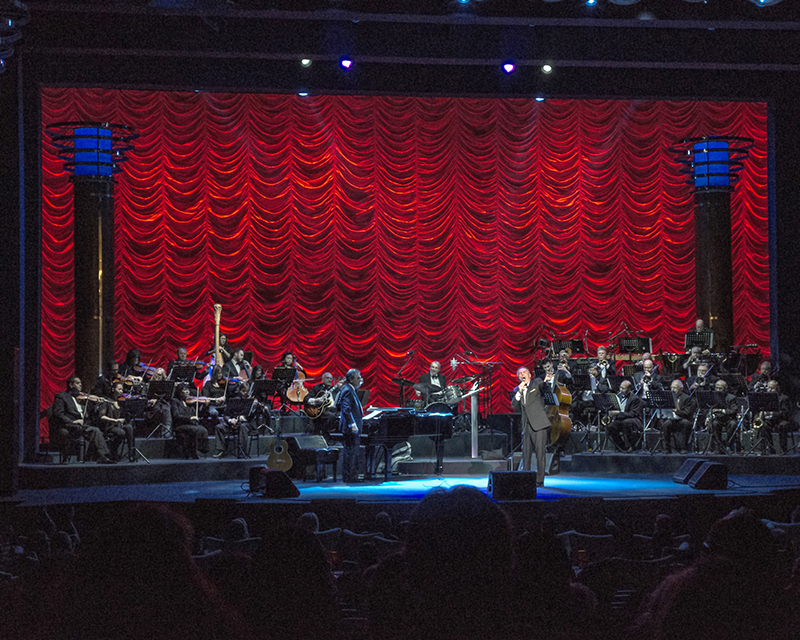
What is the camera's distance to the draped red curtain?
1911 cm

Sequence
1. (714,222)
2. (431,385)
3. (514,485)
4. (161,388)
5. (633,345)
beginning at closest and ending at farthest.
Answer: (514,485) < (161,388) < (431,385) < (633,345) < (714,222)

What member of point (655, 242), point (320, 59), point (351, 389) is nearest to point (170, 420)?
point (351, 389)

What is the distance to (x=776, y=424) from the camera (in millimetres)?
14656

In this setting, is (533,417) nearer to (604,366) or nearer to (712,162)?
(604,366)

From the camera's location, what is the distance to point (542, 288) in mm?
20047

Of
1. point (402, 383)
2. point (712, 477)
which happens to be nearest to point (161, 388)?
point (402, 383)

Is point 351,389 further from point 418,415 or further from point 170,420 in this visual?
point 170,420

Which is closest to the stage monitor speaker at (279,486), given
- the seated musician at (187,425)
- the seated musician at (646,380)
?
the seated musician at (187,425)

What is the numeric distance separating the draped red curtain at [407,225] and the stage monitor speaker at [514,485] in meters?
9.48

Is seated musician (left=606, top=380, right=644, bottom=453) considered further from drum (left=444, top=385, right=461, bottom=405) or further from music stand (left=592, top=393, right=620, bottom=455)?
drum (left=444, top=385, right=461, bottom=405)

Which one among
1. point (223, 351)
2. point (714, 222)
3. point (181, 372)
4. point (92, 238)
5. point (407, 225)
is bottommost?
point (181, 372)

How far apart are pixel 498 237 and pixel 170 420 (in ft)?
27.6

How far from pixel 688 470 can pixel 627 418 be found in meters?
2.63

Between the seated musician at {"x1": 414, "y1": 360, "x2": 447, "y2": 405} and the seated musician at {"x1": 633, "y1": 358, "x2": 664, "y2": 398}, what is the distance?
3354mm
